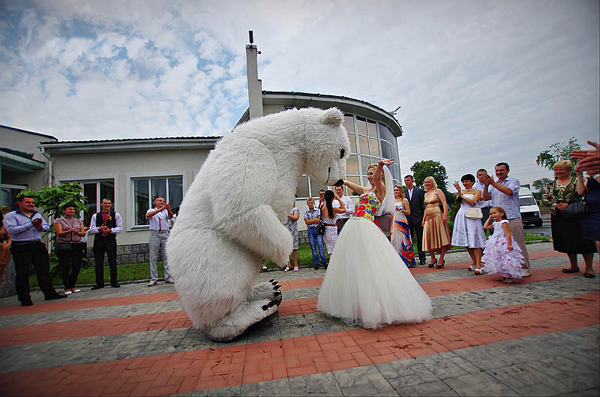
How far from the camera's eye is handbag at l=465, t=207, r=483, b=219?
495cm

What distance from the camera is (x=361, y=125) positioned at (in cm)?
1277

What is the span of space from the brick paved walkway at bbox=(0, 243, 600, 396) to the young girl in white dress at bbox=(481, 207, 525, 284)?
41 centimetres

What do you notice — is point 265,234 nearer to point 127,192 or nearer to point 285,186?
point 285,186

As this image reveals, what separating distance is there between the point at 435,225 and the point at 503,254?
171 cm

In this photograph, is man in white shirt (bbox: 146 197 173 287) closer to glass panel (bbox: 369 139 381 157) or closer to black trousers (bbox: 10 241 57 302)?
black trousers (bbox: 10 241 57 302)

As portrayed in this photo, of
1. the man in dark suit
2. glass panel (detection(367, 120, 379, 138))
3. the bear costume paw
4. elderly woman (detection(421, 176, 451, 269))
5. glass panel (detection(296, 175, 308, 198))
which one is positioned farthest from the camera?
glass panel (detection(367, 120, 379, 138))

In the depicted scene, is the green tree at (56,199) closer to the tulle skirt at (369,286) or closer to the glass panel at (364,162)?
the tulle skirt at (369,286)

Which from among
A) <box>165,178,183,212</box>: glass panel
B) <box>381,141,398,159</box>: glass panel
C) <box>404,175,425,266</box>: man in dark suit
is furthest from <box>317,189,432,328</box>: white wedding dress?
<box>381,141,398,159</box>: glass panel

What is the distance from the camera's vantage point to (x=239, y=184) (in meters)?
2.12

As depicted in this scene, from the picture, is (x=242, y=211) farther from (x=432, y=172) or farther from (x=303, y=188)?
(x=432, y=172)

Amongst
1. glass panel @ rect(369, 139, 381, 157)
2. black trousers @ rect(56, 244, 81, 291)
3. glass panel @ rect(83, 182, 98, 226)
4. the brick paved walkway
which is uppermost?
glass panel @ rect(369, 139, 381, 157)

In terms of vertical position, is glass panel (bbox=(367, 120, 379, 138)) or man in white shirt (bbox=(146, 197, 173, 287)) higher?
glass panel (bbox=(367, 120, 379, 138))

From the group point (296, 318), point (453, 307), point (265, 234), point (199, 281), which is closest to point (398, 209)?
point (453, 307)

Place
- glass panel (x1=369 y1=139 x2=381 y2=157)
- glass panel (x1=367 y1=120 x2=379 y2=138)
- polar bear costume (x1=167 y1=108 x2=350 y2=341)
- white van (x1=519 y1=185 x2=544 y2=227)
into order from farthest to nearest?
white van (x1=519 y1=185 x2=544 y2=227) < glass panel (x1=367 y1=120 x2=379 y2=138) < glass panel (x1=369 y1=139 x2=381 y2=157) < polar bear costume (x1=167 y1=108 x2=350 y2=341)
